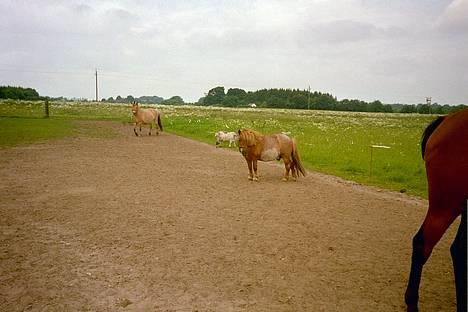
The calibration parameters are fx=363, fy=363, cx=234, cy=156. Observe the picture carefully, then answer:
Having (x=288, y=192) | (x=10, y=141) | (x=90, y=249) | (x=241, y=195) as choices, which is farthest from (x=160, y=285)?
(x=10, y=141)

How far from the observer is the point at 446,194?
14.1 feet

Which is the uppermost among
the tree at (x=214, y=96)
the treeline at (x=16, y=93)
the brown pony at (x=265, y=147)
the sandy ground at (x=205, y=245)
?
the tree at (x=214, y=96)

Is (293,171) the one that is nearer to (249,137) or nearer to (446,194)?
(249,137)

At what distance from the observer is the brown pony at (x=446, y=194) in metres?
4.24

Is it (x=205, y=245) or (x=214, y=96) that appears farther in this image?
(x=214, y=96)

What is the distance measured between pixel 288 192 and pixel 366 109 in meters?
112

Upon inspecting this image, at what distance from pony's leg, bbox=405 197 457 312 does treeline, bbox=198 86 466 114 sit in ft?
291

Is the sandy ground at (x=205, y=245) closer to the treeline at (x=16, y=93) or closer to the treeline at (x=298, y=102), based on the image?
the treeline at (x=298, y=102)

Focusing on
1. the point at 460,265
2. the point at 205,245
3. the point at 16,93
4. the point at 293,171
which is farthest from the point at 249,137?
the point at 16,93

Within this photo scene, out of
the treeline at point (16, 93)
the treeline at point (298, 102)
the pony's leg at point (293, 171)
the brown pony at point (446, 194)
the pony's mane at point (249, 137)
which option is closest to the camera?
the brown pony at point (446, 194)

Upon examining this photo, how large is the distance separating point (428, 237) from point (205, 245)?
366cm

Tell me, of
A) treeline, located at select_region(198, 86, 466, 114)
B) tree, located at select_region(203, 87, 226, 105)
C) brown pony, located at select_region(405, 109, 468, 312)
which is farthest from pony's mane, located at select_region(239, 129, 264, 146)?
tree, located at select_region(203, 87, 226, 105)

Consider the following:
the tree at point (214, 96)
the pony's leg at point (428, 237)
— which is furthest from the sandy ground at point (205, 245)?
the tree at point (214, 96)

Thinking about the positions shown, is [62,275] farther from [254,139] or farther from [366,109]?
[366,109]
